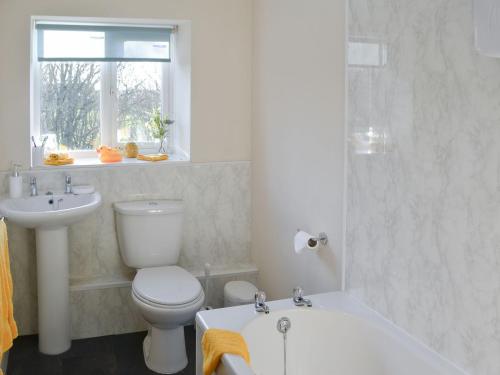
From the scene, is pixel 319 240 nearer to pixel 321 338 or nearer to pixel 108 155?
pixel 321 338

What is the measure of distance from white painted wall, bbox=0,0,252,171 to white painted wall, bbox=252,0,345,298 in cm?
12

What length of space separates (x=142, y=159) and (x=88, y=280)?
87 cm

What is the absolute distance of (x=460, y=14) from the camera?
6.16 feet


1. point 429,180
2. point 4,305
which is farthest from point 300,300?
point 4,305

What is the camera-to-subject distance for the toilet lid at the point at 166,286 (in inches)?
118

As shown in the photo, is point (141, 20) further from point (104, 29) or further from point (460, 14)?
point (460, 14)

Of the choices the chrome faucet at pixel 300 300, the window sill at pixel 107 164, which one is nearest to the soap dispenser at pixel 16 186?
the window sill at pixel 107 164

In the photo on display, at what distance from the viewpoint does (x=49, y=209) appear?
11.1 feet

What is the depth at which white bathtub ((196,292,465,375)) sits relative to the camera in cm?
229

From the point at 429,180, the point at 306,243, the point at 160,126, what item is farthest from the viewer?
the point at 160,126

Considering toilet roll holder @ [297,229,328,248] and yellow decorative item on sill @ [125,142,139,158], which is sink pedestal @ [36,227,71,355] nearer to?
yellow decorative item on sill @ [125,142,139,158]

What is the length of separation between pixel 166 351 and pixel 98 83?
6.20ft

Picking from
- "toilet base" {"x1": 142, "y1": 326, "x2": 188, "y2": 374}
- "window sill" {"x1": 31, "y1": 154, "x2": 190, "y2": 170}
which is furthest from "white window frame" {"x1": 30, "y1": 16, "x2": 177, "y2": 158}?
"toilet base" {"x1": 142, "y1": 326, "x2": 188, "y2": 374}

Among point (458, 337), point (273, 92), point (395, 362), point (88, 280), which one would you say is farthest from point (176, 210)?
point (458, 337)
